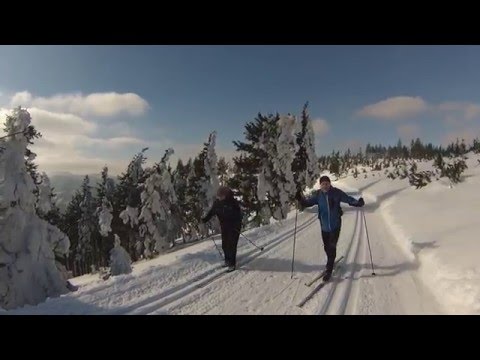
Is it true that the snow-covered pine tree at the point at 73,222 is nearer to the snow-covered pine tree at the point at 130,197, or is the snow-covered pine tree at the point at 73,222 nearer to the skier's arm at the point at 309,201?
the snow-covered pine tree at the point at 130,197

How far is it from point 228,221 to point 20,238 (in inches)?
349

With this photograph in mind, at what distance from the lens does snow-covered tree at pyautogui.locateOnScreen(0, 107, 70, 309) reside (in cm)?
1158

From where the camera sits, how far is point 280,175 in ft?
82.3

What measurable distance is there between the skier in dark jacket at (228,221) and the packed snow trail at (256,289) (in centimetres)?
40

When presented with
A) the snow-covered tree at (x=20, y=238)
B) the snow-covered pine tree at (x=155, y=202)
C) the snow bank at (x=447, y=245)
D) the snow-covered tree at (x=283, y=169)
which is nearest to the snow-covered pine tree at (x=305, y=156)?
the snow-covered tree at (x=283, y=169)

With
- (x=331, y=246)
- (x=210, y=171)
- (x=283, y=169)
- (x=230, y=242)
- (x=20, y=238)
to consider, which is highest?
(x=210, y=171)

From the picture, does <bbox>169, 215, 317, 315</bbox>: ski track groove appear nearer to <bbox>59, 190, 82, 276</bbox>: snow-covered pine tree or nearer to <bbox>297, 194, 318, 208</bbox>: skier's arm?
<bbox>297, 194, 318, 208</bbox>: skier's arm

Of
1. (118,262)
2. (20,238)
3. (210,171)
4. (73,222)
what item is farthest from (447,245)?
(73,222)

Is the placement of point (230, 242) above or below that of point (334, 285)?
above

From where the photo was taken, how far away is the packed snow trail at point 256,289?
5.30 metres

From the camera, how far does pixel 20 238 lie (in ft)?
40.7

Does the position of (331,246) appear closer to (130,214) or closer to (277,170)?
(277,170)
